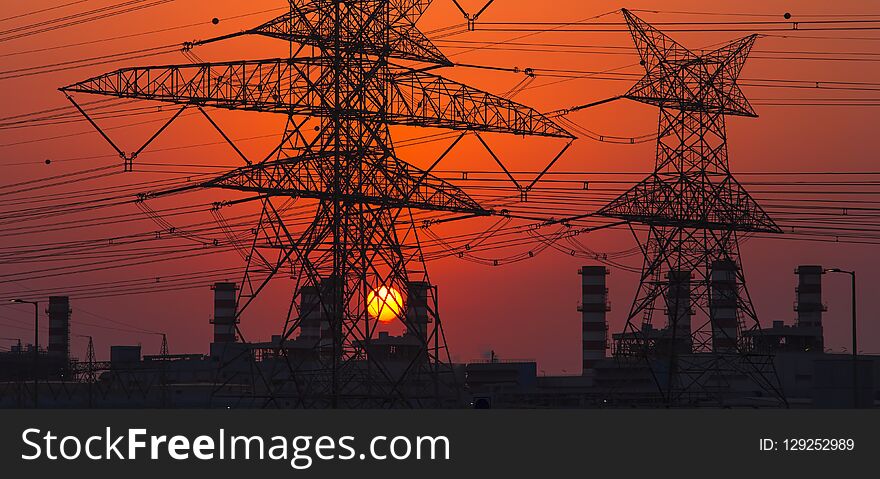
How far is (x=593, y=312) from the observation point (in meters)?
150

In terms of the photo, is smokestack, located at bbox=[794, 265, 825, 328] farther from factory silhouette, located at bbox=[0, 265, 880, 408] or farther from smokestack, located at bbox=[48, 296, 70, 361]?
smokestack, located at bbox=[48, 296, 70, 361]

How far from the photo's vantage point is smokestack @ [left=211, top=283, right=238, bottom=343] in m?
160

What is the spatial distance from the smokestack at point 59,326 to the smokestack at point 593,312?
192 feet

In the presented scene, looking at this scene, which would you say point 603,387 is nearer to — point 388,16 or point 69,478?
point 388,16

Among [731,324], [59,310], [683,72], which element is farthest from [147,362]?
[683,72]

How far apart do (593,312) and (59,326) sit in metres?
62.0

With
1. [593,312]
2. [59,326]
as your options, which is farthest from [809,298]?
[59,326]

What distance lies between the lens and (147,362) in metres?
141

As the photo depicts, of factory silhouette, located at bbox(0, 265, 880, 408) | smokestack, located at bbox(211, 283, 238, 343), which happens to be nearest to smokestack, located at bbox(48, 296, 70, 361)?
factory silhouette, located at bbox(0, 265, 880, 408)

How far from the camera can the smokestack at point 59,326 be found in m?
170

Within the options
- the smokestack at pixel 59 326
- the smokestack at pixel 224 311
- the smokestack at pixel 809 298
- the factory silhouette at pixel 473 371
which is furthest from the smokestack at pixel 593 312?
the smokestack at pixel 59 326

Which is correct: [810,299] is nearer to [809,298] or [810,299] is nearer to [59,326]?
[809,298]

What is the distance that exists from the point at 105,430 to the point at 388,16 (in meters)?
25.8

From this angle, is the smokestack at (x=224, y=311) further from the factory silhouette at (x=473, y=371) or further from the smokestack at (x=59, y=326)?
the smokestack at (x=59, y=326)
